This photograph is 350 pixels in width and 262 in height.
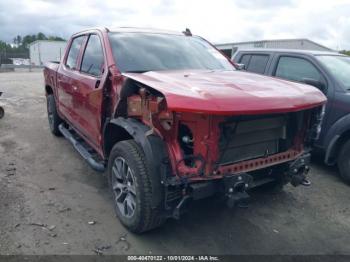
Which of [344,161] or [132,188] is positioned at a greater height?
[132,188]

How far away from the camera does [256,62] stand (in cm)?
642

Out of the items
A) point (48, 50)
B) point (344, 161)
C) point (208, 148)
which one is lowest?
point (48, 50)

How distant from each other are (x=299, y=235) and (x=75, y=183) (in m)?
2.78

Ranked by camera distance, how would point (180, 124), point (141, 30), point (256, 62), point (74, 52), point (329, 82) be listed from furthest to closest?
point (256, 62)
point (74, 52)
point (329, 82)
point (141, 30)
point (180, 124)

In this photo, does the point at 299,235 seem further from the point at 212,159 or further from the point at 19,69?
the point at 19,69

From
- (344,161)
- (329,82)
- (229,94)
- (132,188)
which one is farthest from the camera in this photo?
(329,82)

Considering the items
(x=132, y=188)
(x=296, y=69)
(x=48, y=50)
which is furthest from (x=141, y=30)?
(x=48, y=50)

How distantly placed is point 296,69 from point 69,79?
3.55 meters

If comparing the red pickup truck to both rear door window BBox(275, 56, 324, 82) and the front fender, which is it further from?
rear door window BBox(275, 56, 324, 82)

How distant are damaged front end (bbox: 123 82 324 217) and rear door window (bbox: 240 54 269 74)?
3.04m

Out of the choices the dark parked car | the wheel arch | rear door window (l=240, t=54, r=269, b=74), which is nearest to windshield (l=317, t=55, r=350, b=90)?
the dark parked car

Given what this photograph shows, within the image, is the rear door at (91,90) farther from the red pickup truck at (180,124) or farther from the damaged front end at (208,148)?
the damaged front end at (208,148)

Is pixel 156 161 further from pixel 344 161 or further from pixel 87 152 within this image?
pixel 344 161

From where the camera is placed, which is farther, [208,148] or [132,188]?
[132,188]
